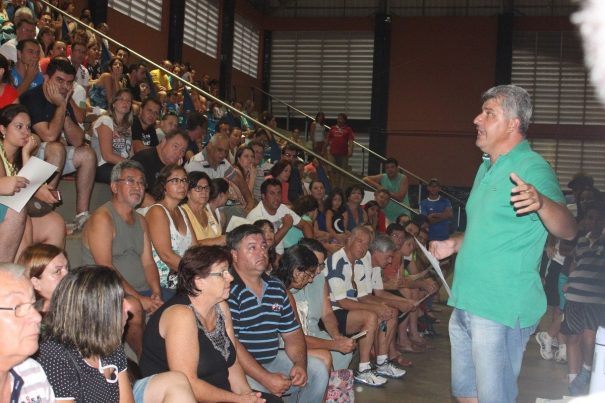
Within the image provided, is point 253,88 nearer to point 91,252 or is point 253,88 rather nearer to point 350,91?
point 350,91

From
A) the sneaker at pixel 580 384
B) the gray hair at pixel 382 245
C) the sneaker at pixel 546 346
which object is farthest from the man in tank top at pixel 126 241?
the sneaker at pixel 546 346

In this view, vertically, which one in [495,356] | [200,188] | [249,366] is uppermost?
[200,188]

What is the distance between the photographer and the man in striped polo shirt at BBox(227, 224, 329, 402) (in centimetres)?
452

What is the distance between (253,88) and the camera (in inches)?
797

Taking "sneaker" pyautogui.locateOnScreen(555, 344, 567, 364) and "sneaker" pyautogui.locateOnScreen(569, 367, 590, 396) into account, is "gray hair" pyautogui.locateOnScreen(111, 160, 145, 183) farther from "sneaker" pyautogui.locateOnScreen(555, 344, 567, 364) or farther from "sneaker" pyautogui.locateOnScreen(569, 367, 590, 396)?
"sneaker" pyautogui.locateOnScreen(555, 344, 567, 364)

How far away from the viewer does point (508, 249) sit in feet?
10.5

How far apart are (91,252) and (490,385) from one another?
7.97ft

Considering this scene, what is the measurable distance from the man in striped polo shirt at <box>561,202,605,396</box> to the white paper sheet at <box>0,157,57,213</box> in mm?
4155

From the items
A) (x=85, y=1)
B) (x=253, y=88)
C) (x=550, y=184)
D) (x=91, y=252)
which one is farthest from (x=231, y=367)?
(x=253, y=88)

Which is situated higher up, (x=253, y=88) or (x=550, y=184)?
(x=253, y=88)

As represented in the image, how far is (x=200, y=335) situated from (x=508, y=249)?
1.43 meters

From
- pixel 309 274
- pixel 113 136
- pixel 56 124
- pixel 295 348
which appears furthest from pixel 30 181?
pixel 113 136

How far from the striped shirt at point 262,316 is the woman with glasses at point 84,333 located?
157 centimetres

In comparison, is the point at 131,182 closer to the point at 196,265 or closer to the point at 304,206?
the point at 196,265
